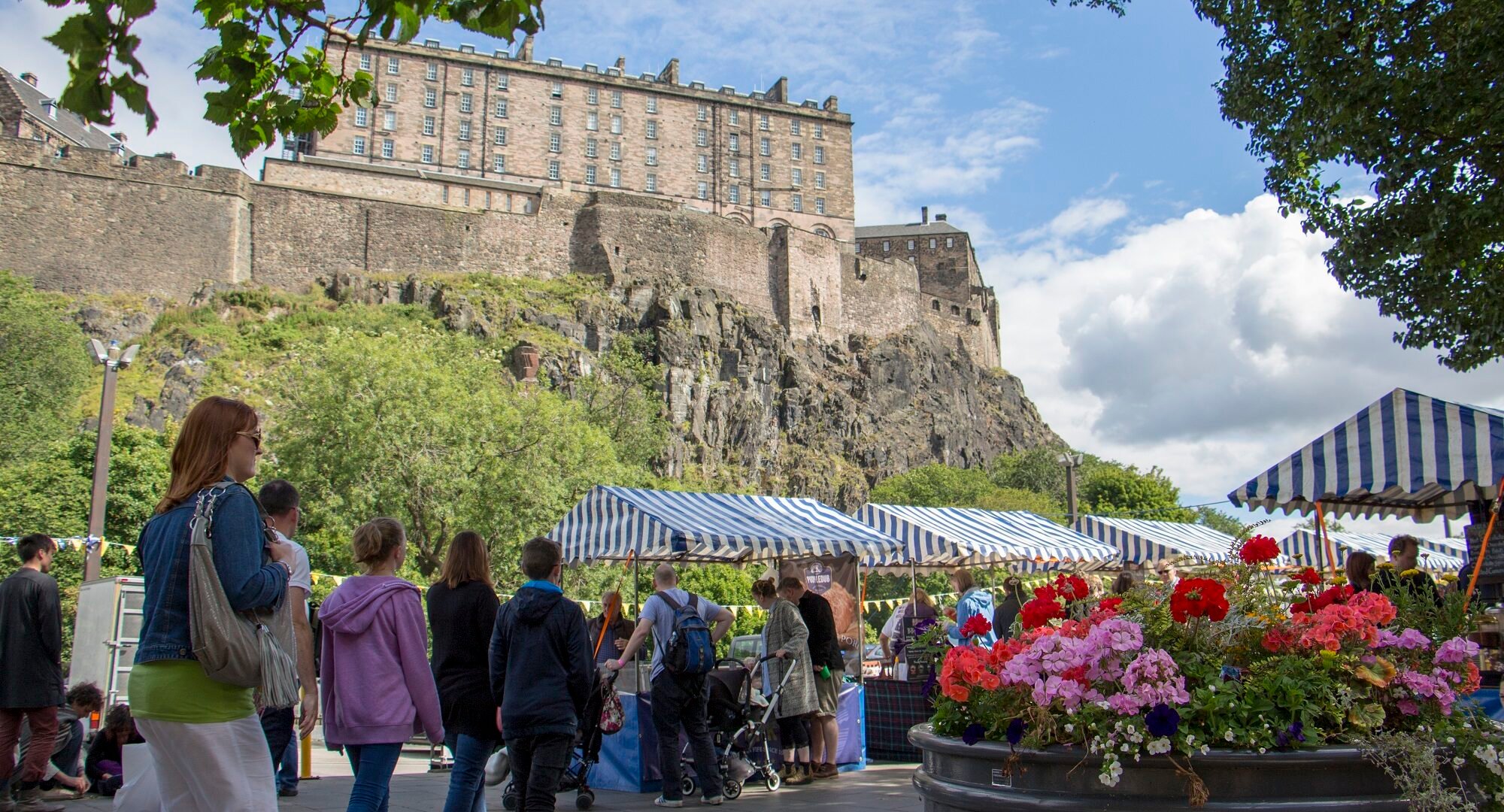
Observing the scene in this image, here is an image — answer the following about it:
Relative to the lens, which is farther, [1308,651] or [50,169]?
[50,169]

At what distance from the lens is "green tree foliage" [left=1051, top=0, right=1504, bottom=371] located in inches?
309

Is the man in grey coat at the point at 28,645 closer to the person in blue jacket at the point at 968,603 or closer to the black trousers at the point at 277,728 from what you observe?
the black trousers at the point at 277,728

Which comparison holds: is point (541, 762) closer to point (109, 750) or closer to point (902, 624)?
point (109, 750)

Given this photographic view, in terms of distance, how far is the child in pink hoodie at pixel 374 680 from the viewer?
4.34 metres

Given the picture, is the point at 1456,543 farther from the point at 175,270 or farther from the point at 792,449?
the point at 175,270

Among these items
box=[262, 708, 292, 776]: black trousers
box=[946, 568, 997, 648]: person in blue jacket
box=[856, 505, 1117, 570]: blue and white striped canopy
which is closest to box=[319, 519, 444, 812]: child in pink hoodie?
box=[262, 708, 292, 776]: black trousers

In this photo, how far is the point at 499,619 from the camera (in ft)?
17.2

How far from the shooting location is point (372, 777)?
4371 mm

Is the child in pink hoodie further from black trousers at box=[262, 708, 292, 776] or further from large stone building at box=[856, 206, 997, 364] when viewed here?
large stone building at box=[856, 206, 997, 364]

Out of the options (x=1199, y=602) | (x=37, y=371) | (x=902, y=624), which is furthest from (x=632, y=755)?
(x=37, y=371)

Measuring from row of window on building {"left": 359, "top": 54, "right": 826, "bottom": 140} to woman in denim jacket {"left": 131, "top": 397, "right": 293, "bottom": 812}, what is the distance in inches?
2254

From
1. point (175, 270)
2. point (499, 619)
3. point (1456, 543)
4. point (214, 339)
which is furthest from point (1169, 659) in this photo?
point (175, 270)

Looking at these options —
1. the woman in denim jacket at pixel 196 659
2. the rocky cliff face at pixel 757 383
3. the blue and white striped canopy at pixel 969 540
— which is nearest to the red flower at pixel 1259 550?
the woman in denim jacket at pixel 196 659

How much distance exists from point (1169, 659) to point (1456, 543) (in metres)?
21.4
